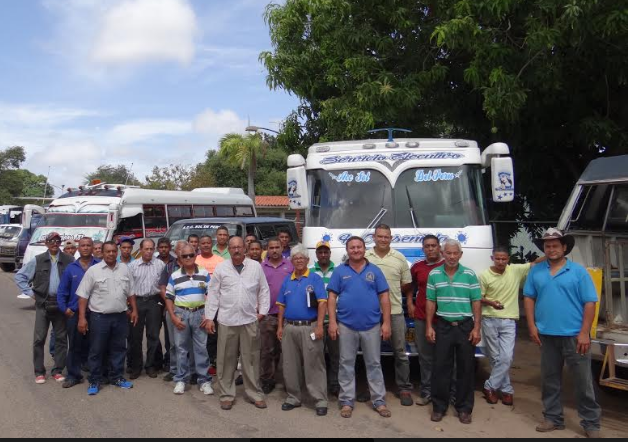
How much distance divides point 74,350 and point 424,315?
412cm

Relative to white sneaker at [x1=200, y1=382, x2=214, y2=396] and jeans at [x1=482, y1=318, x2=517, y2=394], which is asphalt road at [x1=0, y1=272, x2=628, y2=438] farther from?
jeans at [x1=482, y1=318, x2=517, y2=394]

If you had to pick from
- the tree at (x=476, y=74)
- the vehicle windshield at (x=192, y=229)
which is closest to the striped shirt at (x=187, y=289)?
the tree at (x=476, y=74)

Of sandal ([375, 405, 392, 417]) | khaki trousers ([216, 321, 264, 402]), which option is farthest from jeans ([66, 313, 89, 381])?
sandal ([375, 405, 392, 417])

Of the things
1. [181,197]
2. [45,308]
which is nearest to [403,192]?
[45,308]

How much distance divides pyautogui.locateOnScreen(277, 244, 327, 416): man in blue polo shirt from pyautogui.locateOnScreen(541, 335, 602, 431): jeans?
214 cm

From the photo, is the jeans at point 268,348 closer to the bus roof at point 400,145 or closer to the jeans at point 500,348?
the bus roof at point 400,145

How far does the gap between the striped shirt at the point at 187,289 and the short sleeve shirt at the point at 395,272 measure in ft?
6.51

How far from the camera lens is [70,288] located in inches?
282

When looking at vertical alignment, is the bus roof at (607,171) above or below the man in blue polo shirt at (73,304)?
above

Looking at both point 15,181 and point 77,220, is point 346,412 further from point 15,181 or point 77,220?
point 15,181

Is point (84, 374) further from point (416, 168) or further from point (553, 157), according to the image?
point (553, 157)

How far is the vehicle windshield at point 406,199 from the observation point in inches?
285

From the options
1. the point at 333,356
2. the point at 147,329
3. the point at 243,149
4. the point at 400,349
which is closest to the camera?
the point at 400,349

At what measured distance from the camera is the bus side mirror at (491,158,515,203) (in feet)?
23.2
